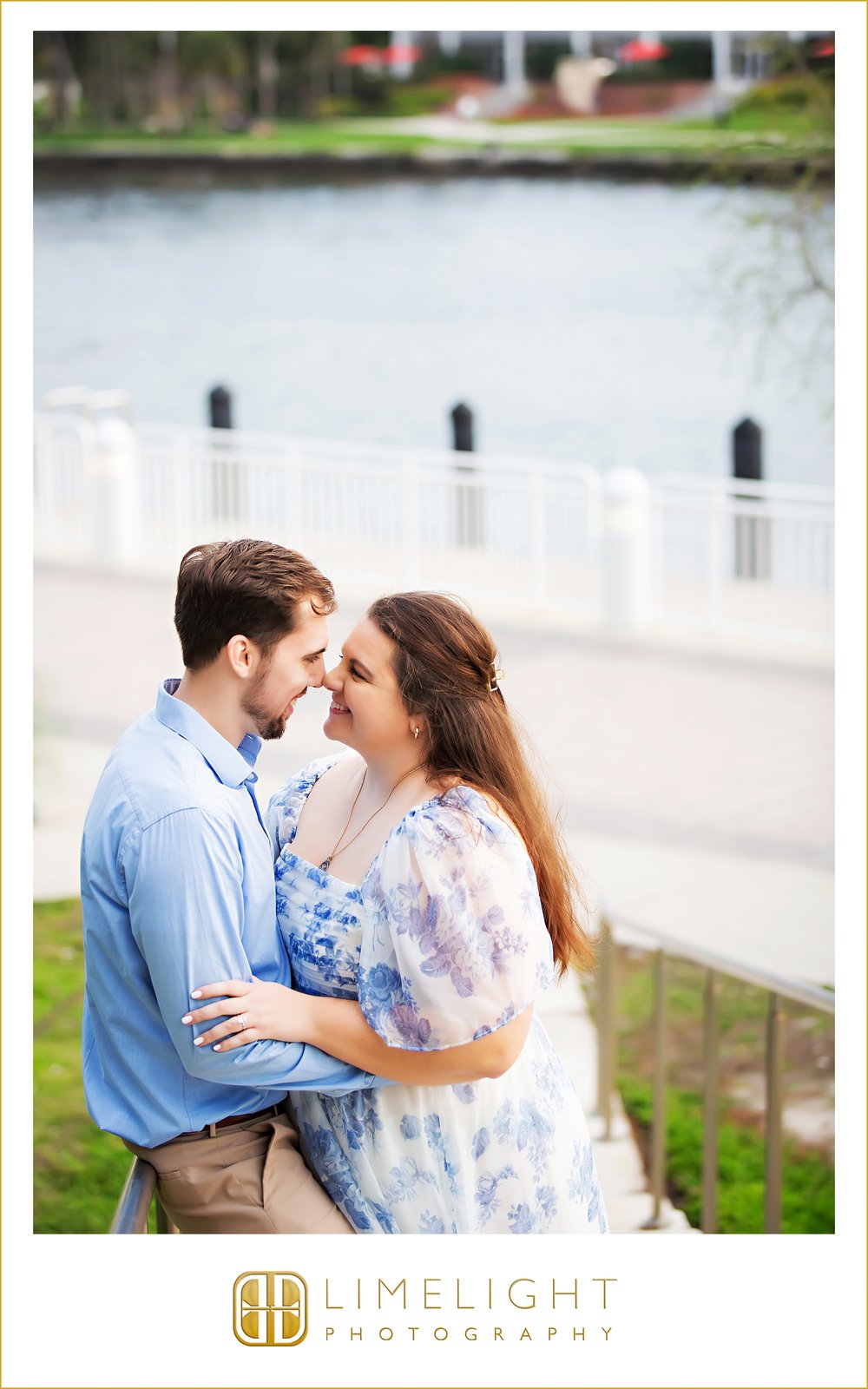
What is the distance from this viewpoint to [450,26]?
7.66 feet

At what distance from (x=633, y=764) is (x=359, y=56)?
9187 millimetres

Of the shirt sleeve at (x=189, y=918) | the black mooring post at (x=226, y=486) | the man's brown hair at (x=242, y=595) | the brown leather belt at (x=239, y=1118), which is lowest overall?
the brown leather belt at (x=239, y=1118)

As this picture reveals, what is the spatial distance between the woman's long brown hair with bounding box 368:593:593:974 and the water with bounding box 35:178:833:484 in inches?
498

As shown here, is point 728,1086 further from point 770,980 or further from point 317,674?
point 317,674

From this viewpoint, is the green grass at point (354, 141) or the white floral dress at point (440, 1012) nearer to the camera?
the white floral dress at point (440, 1012)

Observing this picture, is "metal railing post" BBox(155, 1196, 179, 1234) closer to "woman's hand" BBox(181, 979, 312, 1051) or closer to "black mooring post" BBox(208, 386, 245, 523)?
"woman's hand" BBox(181, 979, 312, 1051)

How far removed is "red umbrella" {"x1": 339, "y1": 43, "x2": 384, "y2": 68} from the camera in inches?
490

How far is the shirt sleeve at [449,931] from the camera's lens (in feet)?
5.24

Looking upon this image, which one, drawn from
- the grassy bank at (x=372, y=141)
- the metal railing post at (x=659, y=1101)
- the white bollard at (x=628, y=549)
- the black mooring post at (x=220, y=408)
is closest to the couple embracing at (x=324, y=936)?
the metal railing post at (x=659, y=1101)

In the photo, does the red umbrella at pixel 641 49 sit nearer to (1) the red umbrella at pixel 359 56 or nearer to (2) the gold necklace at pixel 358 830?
(1) the red umbrella at pixel 359 56

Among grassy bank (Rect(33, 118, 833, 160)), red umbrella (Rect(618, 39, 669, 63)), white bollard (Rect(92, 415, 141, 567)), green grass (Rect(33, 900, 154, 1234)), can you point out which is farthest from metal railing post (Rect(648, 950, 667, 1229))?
grassy bank (Rect(33, 118, 833, 160))

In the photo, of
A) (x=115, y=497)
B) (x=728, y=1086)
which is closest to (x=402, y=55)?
(x=115, y=497)

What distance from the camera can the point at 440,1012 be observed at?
5.32 feet

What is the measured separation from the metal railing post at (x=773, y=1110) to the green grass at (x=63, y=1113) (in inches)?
58.1
